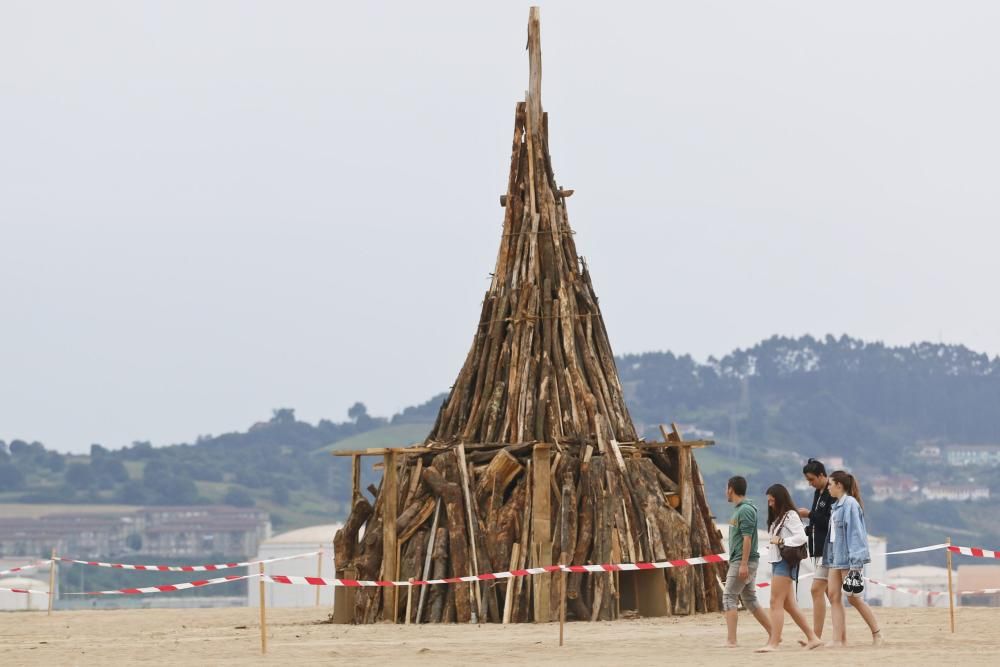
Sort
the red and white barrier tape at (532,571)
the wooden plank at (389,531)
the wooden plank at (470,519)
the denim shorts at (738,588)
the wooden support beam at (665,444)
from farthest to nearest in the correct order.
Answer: the wooden support beam at (665,444), the wooden plank at (389,531), the wooden plank at (470,519), the red and white barrier tape at (532,571), the denim shorts at (738,588)

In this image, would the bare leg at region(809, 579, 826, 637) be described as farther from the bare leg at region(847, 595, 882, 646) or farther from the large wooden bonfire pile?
the large wooden bonfire pile

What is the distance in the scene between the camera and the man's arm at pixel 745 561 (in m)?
16.5

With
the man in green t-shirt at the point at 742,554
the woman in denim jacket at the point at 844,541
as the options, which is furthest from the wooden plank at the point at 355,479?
the woman in denim jacket at the point at 844,541

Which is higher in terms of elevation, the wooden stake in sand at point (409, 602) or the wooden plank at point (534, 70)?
the wooden plank at point (534, 70)

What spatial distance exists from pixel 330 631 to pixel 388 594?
1.54 m

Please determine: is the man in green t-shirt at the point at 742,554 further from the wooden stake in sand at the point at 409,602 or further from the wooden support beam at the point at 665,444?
the wooden support beam at the point at 665,444

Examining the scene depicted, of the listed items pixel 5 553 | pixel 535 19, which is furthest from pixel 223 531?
pixel 535 19

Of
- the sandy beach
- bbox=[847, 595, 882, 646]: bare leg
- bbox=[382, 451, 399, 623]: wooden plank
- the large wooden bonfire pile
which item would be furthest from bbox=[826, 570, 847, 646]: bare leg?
bbox=[382, 451, 399, 623]: wooden plank

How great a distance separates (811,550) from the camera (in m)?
16.6

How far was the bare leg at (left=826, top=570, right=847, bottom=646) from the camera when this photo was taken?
16250 mm

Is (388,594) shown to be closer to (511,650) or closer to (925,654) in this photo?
(511,650)

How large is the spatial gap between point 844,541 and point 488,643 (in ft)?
12.2

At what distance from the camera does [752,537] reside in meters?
16.5

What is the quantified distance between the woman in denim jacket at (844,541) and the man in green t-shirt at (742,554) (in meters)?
0.61
